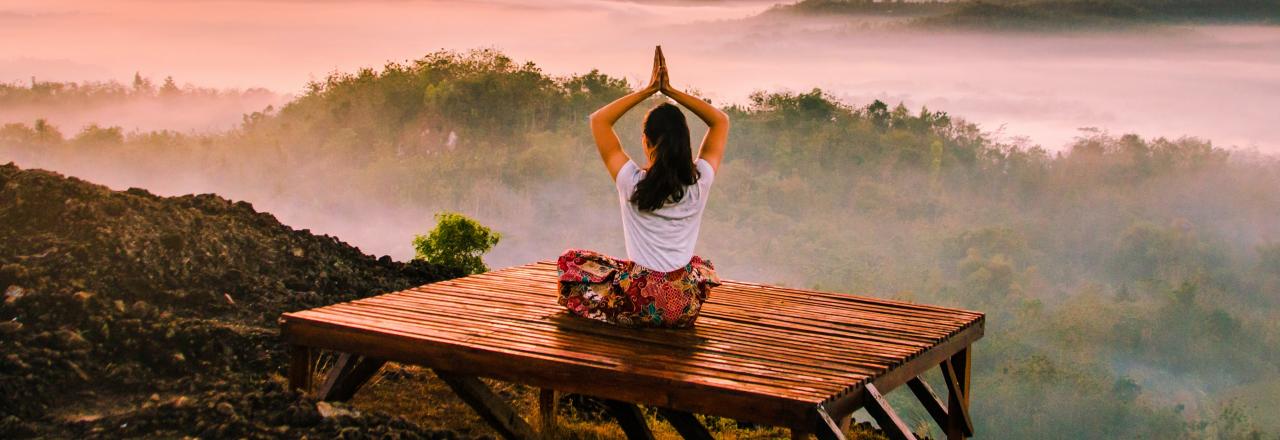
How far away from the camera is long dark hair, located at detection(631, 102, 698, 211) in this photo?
15.3ft

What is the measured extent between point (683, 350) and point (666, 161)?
693mm

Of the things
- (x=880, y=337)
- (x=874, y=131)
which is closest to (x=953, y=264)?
(x=874, y=131)

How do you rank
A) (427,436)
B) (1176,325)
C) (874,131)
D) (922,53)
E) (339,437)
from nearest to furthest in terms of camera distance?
(339,437)
(427,436)
(1176,325)
(922,53)
(874,131)

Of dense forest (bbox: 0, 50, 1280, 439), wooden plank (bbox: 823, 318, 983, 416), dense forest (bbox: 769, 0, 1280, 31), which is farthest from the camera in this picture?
dense forest (bbox: 769, 0, 1280, 31)

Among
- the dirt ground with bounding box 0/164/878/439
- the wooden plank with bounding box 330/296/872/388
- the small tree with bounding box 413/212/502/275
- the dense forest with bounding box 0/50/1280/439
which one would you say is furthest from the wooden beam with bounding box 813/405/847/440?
the dense forest with bounding box 0/50/1280/439

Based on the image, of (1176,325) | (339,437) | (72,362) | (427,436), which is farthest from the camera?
(1176,325)

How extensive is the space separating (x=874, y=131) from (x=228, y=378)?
853 centimetres

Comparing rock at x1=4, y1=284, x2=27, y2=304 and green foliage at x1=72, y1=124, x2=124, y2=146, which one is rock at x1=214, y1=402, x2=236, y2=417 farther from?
green foliage at x1=72, y1=124, x2=124, y2=146

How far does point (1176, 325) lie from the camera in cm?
1072

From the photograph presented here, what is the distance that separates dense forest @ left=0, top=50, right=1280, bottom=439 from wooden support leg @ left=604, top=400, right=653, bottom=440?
5.48 metres

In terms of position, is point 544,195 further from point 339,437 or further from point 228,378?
point 339,437

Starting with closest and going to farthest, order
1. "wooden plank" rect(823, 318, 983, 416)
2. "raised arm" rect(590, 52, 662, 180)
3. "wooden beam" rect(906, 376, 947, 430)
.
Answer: "wooden plank" rect(823, 318, 983, 416)
"raised arm" rect(590, 52, 662, 180)
"wooden beam" rect(906, 376, 947, 430)

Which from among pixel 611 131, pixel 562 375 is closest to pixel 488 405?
pixel 562 375

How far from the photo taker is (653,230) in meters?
4.93
